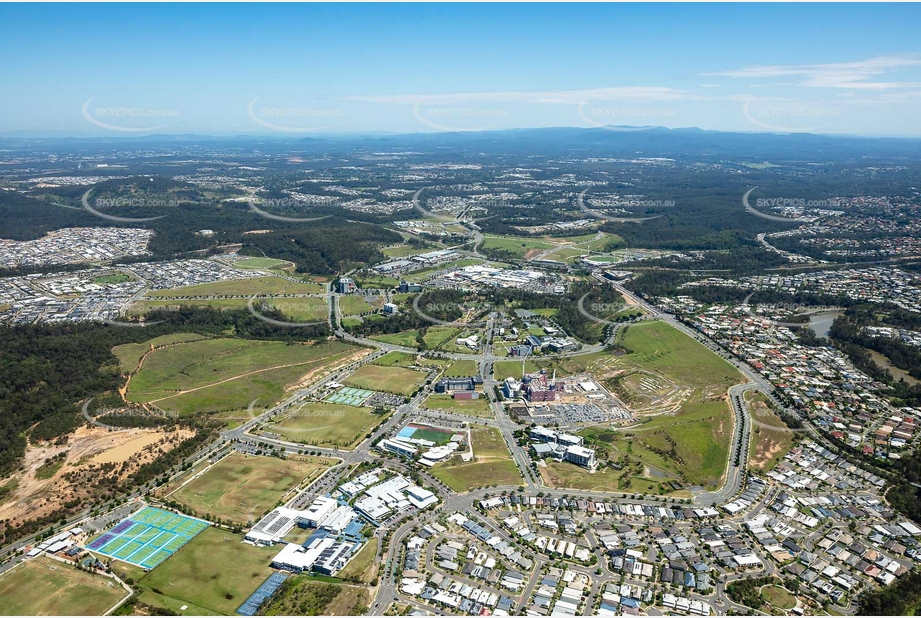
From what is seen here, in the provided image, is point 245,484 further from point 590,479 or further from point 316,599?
point 590,479

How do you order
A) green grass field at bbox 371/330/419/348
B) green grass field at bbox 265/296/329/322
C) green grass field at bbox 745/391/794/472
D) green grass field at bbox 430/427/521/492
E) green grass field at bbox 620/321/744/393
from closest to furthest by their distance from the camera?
green grass field at bbox 430/427/521/492, green grass field at bbox 745/391/794/472, green grass field at bbox 620/321/744/393, green grass field at bbox 371/330/419/348, green grass field at bbox 265/296/329/322

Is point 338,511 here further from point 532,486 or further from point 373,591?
point 532,486

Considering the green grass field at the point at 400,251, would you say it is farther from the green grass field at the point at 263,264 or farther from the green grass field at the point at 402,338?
the green grass field at the point at 402,338

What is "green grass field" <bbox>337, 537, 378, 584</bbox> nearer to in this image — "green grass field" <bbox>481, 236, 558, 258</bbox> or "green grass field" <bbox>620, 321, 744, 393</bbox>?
"green grass field" <bbox>620, 321, 744, 393</bbox>

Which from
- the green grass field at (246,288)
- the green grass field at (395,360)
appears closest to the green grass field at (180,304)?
the green grass field at (246,288)

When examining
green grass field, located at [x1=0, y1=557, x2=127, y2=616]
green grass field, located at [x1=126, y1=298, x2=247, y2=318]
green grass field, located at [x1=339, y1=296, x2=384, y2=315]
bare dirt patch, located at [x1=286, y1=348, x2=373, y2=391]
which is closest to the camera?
green grass field, located at [x1=0, y1=557, x2=127, y2=616]

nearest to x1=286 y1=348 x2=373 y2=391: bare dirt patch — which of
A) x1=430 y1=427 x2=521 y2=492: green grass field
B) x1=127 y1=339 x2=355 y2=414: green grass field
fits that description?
x1=127 y1=339 x2=355 y2=414: green grass field
